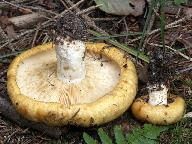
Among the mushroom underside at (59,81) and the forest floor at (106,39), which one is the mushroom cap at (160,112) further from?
the mushroom underside at (59,81)

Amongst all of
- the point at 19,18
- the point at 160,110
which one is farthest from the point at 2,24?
the point at 160,110

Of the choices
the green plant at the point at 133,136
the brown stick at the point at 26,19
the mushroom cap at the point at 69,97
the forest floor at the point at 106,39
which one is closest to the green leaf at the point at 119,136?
the green plant at the point at 133,136

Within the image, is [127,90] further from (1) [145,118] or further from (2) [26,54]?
(2) [26,54]

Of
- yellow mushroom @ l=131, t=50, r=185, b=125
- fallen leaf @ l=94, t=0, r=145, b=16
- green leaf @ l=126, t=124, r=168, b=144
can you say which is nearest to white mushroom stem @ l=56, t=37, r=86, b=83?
yellow mushroom @ l=131, t=50, r=185, b=125

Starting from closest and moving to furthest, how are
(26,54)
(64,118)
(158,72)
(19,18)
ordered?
1. (64,118)
2. (158,72)
3. (26,54)
4. (19,18)

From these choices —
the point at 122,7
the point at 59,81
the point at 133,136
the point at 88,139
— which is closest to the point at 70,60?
the point at 59,81

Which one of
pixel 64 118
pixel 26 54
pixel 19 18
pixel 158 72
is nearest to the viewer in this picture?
pixel 64 118
